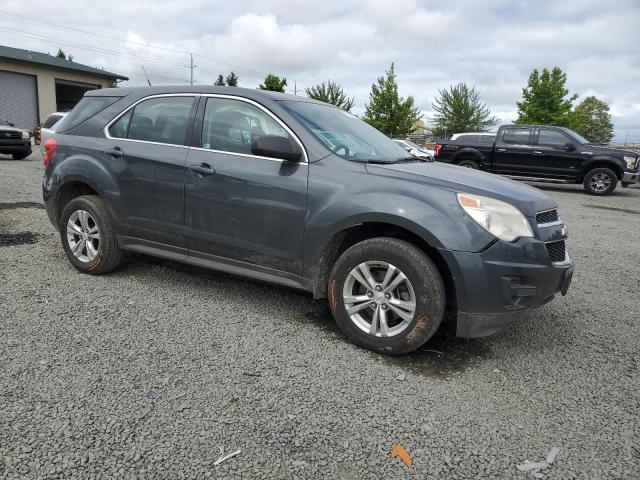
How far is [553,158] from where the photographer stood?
46.6 feet

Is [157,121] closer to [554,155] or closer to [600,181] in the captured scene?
[554,155]

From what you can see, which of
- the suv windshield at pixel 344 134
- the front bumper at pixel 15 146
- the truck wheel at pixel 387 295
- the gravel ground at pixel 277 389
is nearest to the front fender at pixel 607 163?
the gravel ground at pixel 277 389

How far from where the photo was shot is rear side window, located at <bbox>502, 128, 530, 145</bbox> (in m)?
14.5

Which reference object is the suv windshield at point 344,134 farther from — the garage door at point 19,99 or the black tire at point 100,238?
the garage door at point 19,99

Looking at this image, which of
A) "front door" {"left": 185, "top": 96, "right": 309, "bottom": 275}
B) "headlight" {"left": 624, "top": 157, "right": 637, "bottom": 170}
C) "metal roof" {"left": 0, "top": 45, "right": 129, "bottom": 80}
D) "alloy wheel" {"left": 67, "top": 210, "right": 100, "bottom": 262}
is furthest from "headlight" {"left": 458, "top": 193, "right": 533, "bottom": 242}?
"metal roof" {"left": 0, "top": 45, "right": 129, "bottom": 80}

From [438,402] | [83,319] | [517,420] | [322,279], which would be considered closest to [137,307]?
[83,319]

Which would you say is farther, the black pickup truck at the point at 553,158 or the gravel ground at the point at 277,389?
the black pickup truck at the point at 553,158

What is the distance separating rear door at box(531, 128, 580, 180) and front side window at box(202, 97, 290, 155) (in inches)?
488

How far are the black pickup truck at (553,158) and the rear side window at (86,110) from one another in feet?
40.0

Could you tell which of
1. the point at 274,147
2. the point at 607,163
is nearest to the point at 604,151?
the point at 607,163

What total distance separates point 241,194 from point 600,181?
13.3m

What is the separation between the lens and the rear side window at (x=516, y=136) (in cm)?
1452

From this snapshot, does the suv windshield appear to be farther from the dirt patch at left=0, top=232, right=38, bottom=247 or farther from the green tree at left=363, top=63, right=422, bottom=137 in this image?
the green tree at left=363, top=63, right=422, bottom=137

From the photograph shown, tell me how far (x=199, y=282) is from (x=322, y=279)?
1576mm
